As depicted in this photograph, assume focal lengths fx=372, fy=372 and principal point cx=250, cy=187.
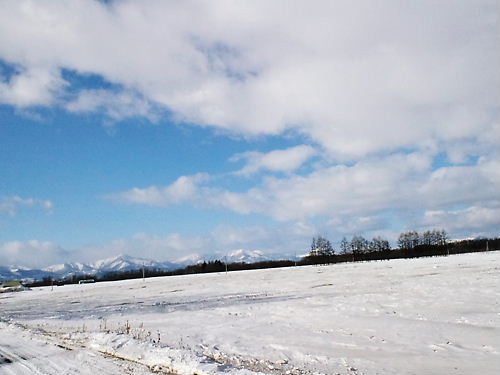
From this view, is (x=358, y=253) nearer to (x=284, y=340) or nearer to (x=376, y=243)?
(x=376, y=243)

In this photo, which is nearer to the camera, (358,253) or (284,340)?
(284,340)

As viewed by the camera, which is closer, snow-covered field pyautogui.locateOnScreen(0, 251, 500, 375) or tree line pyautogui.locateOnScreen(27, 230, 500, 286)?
snow-covered field pyautogui.locateOnScreen(0, 251, 500, 375)

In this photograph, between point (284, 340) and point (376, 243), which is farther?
point (376, 243)

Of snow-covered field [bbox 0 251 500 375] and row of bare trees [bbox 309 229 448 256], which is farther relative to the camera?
row of bare trees [bbox 309 229 448 256]

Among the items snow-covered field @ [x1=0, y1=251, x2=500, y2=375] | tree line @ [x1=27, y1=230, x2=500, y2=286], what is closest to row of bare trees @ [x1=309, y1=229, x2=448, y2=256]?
tree line @ [x1=27, y1=230, x2=500, y2=286]

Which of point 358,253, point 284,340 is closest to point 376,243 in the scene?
point 358,253

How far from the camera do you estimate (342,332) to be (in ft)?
46.3

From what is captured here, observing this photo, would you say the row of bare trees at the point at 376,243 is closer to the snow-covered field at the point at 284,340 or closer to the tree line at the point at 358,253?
the tree line at the point at 358,253

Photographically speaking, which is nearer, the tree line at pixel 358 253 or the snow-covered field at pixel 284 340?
the snow-covered field at pixel 284 340

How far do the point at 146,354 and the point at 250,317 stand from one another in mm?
8003

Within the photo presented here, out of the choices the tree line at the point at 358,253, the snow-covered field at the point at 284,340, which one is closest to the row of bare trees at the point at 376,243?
the tree line at the point at 358,253

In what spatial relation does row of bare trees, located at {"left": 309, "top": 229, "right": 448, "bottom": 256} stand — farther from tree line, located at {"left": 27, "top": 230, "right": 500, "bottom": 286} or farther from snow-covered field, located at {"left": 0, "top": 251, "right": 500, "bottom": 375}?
snow-covered field, located at {"left": 0, "top": 251, "right": 500, "bottom": 375}

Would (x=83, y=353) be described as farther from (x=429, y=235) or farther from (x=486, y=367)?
(x=429, y=235)

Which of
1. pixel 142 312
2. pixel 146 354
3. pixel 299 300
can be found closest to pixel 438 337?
pixel 146 354
